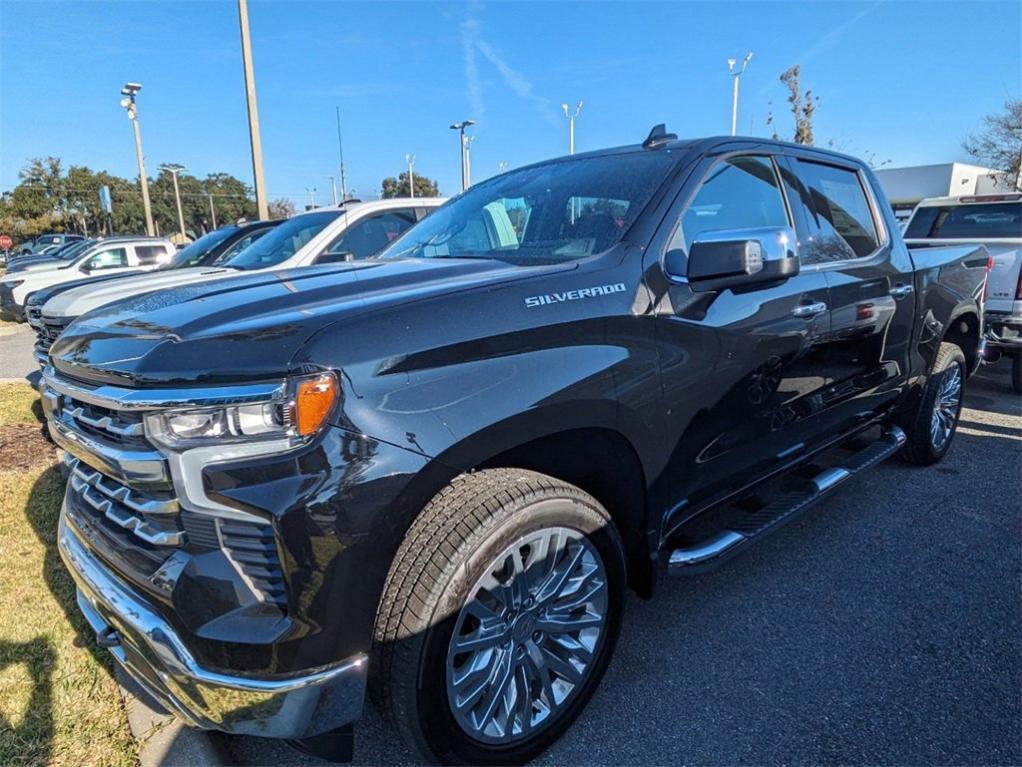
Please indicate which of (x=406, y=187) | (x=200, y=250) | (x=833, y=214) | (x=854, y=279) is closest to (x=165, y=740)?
(x=854, y=279)

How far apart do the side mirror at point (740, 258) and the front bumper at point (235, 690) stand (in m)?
1.68

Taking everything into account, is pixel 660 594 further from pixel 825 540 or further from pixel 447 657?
pixel 447 657

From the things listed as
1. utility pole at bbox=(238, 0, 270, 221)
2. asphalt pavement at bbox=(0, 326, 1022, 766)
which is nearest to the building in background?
utility pole at bbox=(238, 0, 270, 221)

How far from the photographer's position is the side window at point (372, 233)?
6301mm

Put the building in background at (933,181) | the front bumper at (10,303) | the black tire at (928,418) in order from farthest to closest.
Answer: the building in background at (933,181), the front bumper at (10,303), the black tire at (928,418)

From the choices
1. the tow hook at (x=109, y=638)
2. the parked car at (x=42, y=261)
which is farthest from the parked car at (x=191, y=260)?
the parked car at (x=42, y=261)

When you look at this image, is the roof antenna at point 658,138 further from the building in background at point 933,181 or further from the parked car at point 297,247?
the building in background at point 933,181

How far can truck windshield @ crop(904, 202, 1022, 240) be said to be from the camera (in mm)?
7492

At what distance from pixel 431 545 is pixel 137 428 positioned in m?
0.82

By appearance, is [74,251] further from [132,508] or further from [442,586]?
[442,586]

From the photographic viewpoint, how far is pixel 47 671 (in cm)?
248

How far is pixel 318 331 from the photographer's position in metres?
1.63

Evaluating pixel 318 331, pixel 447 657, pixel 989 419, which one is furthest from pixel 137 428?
pixel 989 419

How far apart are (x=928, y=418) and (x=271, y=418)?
450 cm
